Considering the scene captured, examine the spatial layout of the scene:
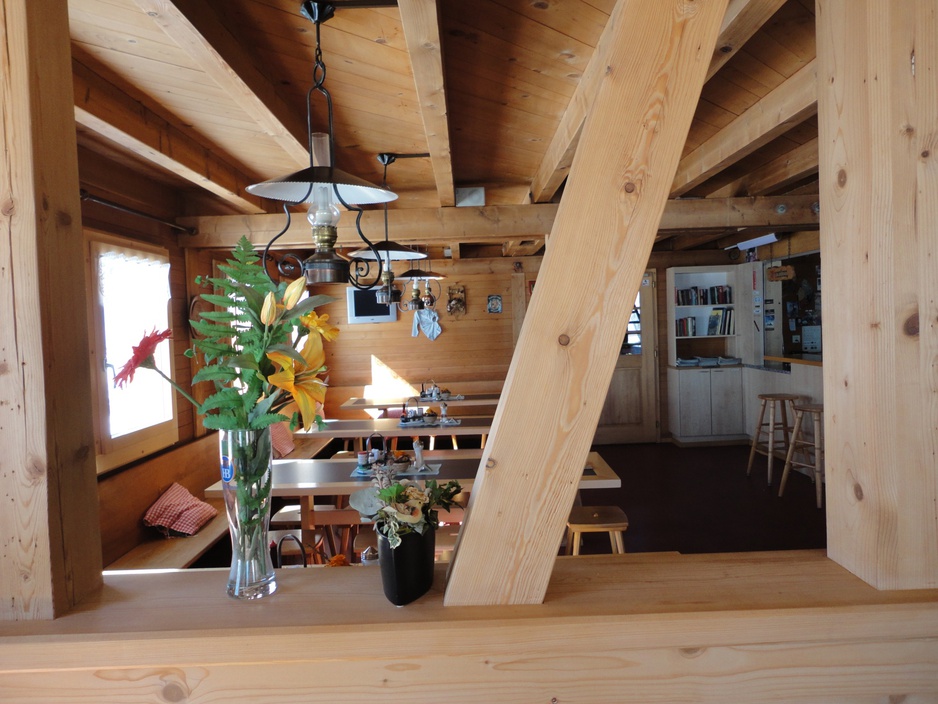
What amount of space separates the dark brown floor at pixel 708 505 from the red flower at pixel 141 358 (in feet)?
12.4

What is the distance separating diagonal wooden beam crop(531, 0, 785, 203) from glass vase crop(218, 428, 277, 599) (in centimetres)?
97

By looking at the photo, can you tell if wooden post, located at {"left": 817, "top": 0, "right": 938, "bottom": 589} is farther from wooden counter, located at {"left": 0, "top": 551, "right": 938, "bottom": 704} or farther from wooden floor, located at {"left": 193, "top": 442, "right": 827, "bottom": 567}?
wooden floor, located at {"left": 193, "top": 442, "right": 827, "bottom": 567}

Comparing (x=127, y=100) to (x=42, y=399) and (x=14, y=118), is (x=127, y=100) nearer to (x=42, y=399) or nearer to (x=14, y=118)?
(x=14, y=118)

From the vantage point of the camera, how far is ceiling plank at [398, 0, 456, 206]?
5.81ft

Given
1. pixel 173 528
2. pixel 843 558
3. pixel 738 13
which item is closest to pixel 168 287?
pixel 173 528

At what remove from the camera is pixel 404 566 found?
1.14 metres

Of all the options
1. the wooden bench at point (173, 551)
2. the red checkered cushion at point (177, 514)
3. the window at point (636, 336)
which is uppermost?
the window at point (636, 336)

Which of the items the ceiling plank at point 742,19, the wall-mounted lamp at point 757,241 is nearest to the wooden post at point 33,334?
the ceiling plank at point 742,19

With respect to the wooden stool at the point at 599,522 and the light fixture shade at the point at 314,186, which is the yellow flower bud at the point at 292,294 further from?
Answer: the wooden stool at the point at 599,522

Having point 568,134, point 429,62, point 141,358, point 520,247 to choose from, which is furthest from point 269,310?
point 520,247

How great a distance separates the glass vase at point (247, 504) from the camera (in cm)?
119

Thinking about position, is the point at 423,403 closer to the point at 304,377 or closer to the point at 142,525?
the point at 142,525

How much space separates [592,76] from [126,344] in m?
3.36

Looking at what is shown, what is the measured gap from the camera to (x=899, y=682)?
3.58 feet
